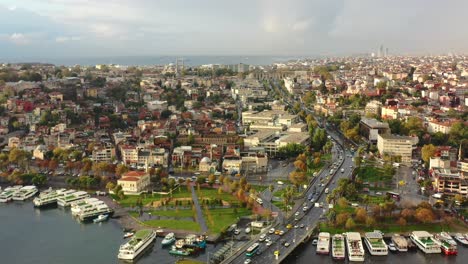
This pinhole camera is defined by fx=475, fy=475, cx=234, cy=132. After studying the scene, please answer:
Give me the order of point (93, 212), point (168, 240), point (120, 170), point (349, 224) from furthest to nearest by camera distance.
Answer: point (120, 170) → point (93, 212) → point (349, 224) → point (168, 240)

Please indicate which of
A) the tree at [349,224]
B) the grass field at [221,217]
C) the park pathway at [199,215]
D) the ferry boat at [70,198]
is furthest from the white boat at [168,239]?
the ferry boat at [70,198]

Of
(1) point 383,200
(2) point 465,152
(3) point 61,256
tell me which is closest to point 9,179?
(3) point 61,256

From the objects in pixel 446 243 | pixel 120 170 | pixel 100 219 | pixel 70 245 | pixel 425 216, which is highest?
pixel 120 170

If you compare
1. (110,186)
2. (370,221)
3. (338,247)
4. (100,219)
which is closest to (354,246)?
(338,247)

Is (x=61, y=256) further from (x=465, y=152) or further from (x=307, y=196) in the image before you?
(x=465, y=152)

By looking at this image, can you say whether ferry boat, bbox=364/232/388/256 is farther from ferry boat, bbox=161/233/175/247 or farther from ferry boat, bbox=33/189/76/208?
ferry boat, bbox=33/189/76/208

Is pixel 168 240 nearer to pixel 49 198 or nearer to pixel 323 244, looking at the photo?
pixel 323 244
